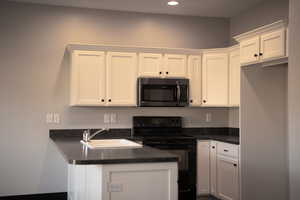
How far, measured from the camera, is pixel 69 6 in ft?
18.4

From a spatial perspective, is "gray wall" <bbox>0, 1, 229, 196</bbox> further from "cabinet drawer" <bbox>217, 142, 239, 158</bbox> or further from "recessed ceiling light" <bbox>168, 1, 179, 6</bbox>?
"cabinet drawer" <bbox>217, 142, 239, 158</bbox>

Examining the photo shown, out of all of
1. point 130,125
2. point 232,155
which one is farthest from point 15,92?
point 232,155

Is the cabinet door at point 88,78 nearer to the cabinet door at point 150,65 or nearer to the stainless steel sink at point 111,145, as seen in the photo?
the cabinet door at point 150,65

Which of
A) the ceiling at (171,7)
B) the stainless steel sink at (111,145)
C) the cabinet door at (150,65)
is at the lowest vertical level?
the stainless steel sink at (111,145)

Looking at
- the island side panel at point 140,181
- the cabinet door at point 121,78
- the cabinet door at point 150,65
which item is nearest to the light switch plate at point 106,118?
the cabinet door at point 121,78

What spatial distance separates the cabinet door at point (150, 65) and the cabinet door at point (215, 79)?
2.28 feet

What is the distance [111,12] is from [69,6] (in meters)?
0.62

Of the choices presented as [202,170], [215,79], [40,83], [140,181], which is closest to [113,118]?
[40,83]

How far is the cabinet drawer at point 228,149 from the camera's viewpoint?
4906 millimetres

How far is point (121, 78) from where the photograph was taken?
18.0 feet

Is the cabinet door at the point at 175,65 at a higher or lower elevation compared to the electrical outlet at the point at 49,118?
higher

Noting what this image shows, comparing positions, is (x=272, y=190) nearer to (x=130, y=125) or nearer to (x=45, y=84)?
(x=130, y=125)

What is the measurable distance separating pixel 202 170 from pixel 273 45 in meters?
2.14

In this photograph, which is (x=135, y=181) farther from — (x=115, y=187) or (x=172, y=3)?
(x=172, y=3)
